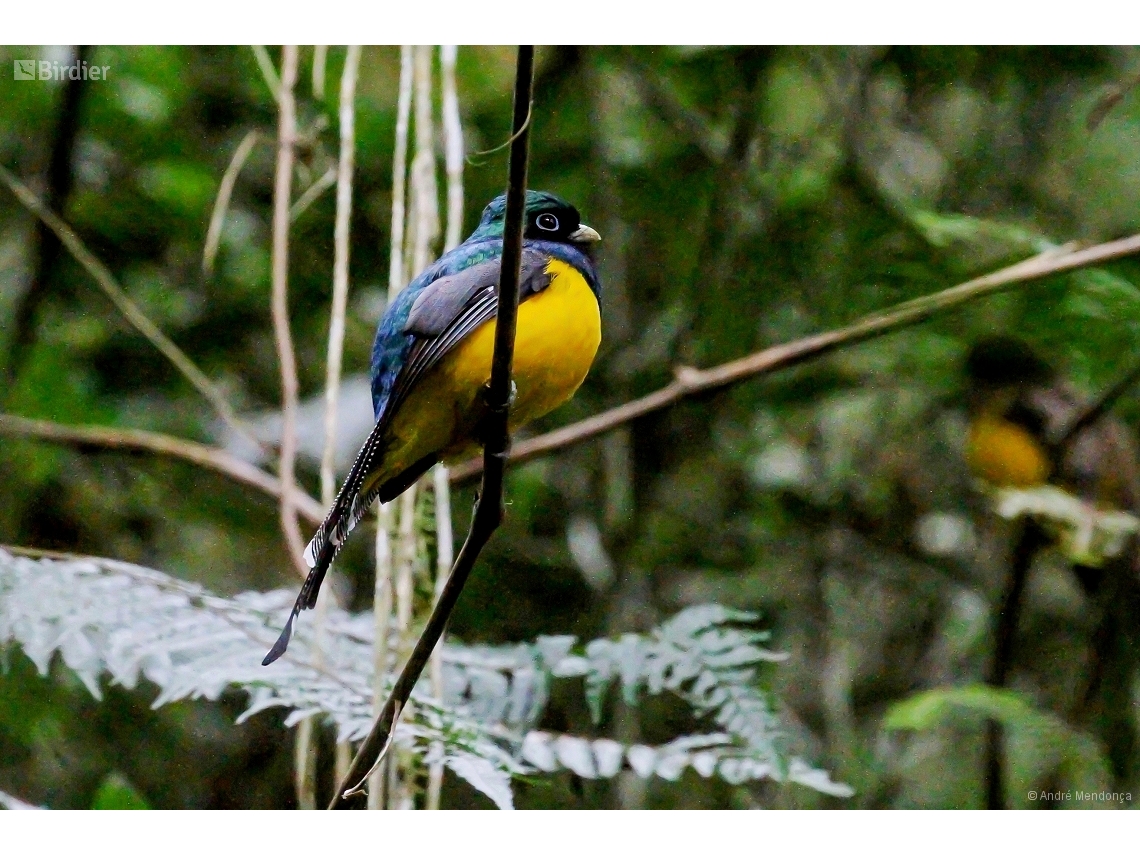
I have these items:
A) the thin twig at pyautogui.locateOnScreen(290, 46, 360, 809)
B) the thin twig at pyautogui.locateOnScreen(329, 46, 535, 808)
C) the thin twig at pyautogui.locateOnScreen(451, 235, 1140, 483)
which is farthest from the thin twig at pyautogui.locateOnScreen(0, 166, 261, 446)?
the thin twig at pyautogui.locateOnScreen(329, 46, 535, 808)

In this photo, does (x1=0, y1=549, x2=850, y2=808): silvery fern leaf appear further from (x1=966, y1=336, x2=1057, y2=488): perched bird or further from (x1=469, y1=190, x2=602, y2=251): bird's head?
(x1=469, y1=190, x2=602, y2=251): bird's head

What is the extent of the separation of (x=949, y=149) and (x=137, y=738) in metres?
2.23

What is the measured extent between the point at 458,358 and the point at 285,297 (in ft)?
2.98

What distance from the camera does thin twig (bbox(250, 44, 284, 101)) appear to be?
8.10 feet

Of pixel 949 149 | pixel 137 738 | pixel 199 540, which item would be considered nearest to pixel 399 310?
pixel 199 540

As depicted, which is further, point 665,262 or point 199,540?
point 665,262

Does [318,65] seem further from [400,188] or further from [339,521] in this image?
[339,521]

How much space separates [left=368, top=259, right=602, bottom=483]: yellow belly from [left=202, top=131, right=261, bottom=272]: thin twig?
945 mm

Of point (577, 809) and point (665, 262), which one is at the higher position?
point (665, 262)

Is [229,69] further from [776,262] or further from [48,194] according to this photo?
[776,262]

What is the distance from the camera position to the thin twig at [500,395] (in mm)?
1446

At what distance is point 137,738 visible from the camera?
242 centimetres

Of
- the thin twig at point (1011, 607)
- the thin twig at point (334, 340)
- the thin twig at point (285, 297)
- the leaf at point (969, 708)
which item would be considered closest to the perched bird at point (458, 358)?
the thin twig at point (334, 340)

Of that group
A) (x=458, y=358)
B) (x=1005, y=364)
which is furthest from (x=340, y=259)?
(x=1005, y=364)
